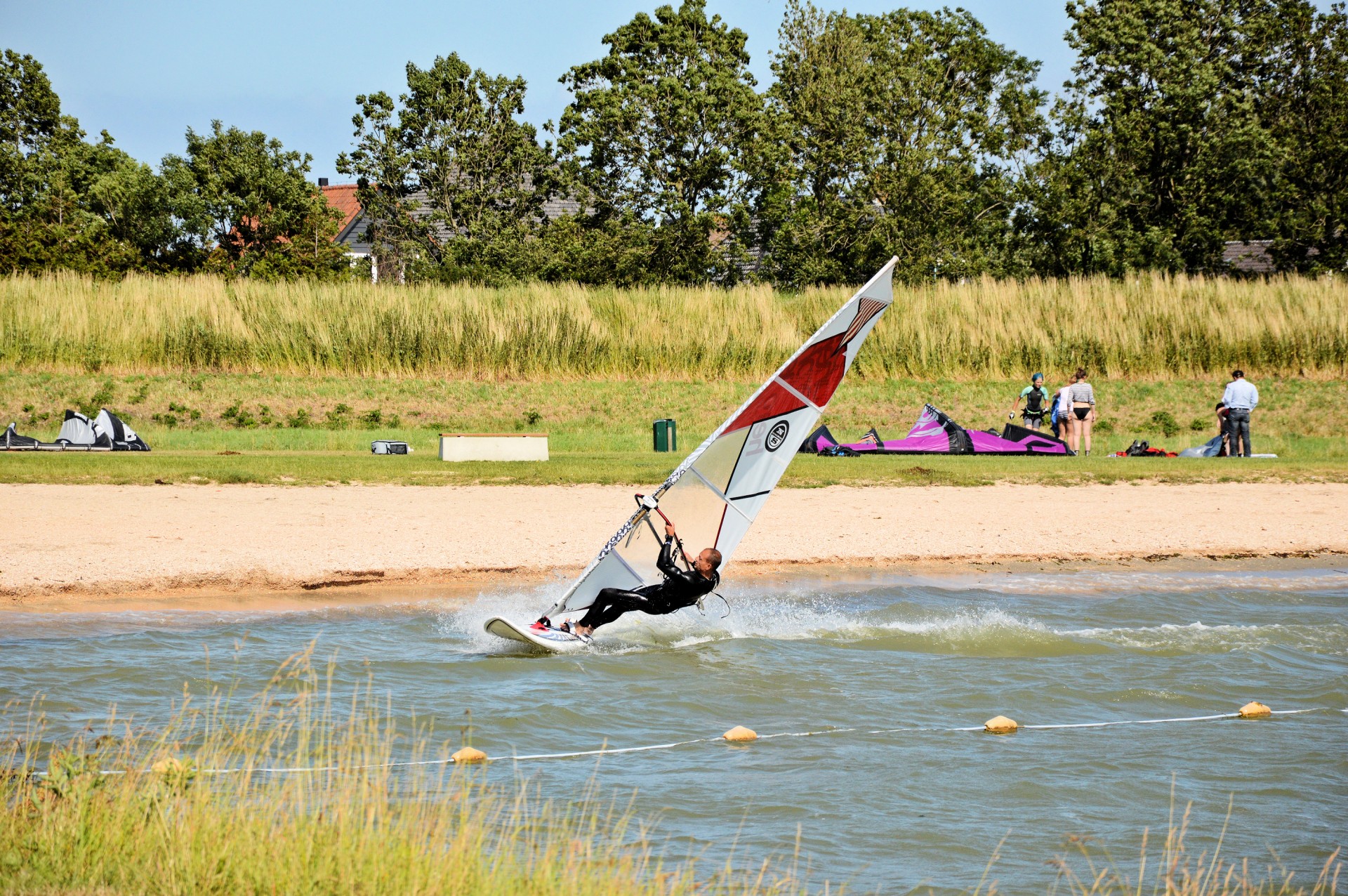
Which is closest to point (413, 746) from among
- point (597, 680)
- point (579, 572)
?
point (597, 680)

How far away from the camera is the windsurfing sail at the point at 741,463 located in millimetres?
9367

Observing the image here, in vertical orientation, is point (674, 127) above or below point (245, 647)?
above

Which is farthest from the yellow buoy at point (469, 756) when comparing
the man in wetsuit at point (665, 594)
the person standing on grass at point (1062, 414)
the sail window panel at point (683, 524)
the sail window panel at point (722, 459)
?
the person standing on grass at point (1062, 414)

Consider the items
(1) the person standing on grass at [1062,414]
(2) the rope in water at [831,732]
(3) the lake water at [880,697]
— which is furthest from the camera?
(1) the person standing on grass at [1062,414]

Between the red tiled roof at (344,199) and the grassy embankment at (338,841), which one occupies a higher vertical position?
the red tiled roof at (344,199)

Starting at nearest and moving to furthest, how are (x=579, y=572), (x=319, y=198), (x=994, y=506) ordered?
(x=579, y=572) < (x=994, y=506) < (x=319, y=198)

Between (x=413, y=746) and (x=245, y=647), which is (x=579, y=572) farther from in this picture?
(x=413, y=746)

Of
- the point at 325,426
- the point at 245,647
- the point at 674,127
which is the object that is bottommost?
the point at 245,647

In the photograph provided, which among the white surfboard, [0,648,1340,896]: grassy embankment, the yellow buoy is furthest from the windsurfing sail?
[0,648,1340,896]: grassy embankment

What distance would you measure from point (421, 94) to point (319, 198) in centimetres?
566

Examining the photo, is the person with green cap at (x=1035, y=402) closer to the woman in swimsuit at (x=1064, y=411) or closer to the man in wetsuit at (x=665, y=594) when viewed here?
the woman in swimsuit at (x=1064, y=411)

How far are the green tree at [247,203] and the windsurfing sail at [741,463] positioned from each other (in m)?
30.5

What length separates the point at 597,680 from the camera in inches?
331

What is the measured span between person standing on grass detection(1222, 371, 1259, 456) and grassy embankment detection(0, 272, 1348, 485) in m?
0.78
